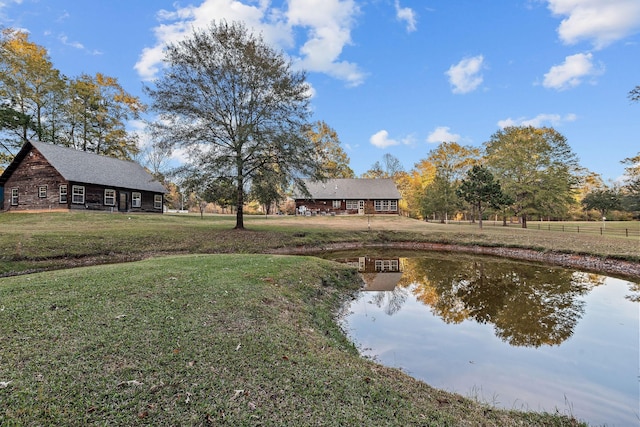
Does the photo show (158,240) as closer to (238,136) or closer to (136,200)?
(238,136)

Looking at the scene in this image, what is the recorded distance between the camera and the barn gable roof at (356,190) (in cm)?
4809

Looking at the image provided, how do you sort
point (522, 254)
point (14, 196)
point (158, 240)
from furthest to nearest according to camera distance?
point (14, 196) → point (522, 254) → point (158, 240)

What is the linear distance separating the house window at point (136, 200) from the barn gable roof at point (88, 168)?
3.01 feet

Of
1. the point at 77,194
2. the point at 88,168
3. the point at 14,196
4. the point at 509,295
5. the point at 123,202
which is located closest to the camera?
the point at 509,295

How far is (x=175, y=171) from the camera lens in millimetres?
21016

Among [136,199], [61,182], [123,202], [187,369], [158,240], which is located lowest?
[187,369]

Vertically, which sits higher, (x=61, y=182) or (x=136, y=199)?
(x=61, y=182)

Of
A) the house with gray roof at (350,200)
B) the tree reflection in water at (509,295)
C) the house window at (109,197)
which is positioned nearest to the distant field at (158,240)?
the house window at (109,197)

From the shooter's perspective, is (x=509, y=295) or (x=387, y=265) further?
(x=387, y=265)

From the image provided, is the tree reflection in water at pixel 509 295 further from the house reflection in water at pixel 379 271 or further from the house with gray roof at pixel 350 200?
the house with gray roof at pixel 350 200

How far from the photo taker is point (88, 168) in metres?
29.9

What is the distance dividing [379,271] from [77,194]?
27.9m

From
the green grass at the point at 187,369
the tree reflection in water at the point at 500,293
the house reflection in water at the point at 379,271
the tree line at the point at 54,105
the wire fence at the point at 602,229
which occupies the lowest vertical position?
the house reflection in water at the point at 379,271

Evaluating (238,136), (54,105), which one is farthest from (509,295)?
(54,105)
